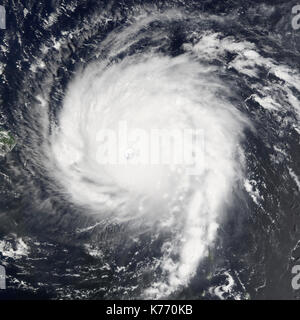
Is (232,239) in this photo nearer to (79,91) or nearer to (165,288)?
(165,288)

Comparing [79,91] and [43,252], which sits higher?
[79,91]

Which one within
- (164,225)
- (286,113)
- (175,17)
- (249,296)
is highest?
(175,17)

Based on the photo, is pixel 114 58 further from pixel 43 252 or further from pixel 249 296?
pixel 249 296

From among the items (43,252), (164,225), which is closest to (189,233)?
(164,225)

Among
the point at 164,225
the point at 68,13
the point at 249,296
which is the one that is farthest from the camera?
the point at 68,13
